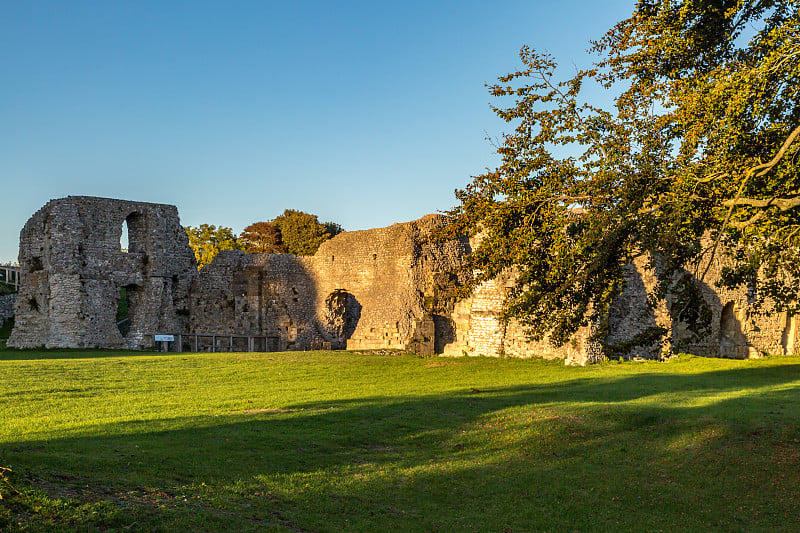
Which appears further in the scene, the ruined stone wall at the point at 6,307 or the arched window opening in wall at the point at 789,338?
the ruined stone wall at the point at 6,307

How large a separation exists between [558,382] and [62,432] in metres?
12.0

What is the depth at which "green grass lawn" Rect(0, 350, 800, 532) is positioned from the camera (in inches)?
280

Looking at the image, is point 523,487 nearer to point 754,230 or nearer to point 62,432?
point 754,230

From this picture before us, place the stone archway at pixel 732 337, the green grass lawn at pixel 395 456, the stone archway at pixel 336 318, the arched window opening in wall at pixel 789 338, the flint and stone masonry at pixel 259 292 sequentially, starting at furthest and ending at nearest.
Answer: the stone archway at pixel 336 318, the arched window opening in wall at pixel 789 338, the stone archway at pixel 732 337, the flint and stone masonry at pixel 259 292, the green grass lawn at pixel 395 456

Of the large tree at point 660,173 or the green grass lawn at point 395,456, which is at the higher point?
the large tree at point 660,173

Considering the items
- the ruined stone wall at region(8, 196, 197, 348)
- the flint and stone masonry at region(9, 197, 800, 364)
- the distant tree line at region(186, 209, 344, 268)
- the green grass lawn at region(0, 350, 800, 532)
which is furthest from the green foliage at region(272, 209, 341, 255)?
the green grass lawn at region(0, 350, 800, 532)

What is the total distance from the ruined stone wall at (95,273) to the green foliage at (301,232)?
26.7 meters

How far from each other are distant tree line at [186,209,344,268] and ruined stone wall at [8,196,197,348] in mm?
25772

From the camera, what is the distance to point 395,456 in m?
10.2

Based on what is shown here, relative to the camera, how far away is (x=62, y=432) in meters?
9.89

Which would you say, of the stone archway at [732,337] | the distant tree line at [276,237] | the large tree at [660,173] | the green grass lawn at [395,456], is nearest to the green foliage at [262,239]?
the distant tree line at [276,237]

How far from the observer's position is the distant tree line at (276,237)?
62281 millimetres

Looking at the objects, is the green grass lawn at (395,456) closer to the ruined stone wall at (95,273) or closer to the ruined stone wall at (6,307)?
the ruined stone wall at (95,273)

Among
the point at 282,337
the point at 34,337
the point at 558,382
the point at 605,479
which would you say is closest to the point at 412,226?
the point at 282,337
